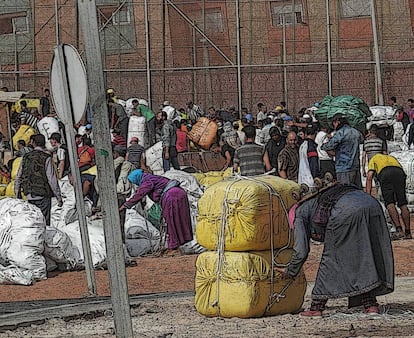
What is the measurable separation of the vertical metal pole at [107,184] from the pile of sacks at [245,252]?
2743 mm

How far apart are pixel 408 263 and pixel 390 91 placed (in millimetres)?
16506

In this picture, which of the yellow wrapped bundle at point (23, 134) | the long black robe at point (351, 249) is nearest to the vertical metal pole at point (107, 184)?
the long black robe at point (351, 249)

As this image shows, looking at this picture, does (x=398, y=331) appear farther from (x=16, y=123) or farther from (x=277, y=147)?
(x=16, y=123)

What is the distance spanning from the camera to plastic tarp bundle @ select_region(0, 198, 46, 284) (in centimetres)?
1369

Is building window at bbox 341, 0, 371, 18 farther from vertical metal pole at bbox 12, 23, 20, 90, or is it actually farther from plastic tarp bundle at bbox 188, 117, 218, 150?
vertical metal pole at bbox 12, 23, 20, 90

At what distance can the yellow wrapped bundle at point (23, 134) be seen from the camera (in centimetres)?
2374

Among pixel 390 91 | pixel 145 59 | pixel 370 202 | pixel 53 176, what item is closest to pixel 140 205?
pixel 53 176

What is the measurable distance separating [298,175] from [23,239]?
557cm

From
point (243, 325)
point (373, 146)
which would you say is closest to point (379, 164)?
point (373, 146)

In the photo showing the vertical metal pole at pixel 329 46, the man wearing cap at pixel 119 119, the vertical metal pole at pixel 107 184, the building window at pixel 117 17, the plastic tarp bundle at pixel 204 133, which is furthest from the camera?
the building window at pixel 117 17

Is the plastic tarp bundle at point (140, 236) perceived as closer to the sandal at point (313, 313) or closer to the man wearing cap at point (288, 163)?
the man wearing cap at point (288, 163)

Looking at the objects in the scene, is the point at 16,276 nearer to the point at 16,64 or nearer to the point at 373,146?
the point at 373,146

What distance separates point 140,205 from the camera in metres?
17.6

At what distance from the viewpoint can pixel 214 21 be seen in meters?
31.1
